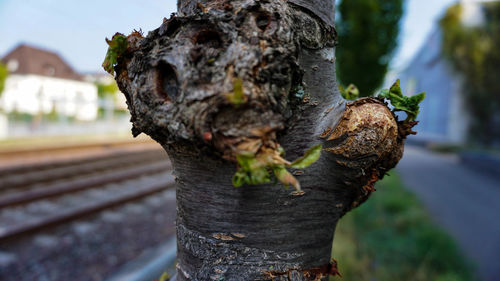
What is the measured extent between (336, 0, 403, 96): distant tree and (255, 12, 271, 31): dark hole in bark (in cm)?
859

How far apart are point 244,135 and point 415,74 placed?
4963cm

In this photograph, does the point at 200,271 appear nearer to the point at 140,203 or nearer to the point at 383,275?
the point at 383,275

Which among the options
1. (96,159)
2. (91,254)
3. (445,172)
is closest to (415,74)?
(445,172)

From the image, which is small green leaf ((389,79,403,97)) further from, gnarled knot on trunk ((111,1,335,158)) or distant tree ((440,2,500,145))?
distant tree ((440,2,500,145))

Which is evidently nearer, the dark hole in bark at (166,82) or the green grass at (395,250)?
the dark hole in bark at (166,82)

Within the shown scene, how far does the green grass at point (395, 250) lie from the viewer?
394cm

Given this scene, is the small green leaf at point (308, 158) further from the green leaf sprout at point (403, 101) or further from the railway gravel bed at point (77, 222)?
the railway gravel bed at point (77, 222)

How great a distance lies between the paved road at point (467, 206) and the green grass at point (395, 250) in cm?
62

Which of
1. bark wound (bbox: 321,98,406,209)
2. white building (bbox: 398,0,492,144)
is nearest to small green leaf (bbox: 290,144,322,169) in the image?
bark wound (bbox: 321,98,406,209)

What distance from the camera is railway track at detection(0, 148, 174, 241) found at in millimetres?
5059

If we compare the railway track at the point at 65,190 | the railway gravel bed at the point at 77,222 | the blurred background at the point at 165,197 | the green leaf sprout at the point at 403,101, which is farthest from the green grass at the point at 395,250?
the railway track at the point at 65,190

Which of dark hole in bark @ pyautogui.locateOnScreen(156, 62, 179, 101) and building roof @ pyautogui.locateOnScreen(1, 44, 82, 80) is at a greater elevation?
building roof @ pyautogui.locateOnScreen(1, 44, 82, 80)

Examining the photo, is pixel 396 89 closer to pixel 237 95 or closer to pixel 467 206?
pixel 237 95

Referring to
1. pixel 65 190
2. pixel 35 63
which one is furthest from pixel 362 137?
pixel 35 63
